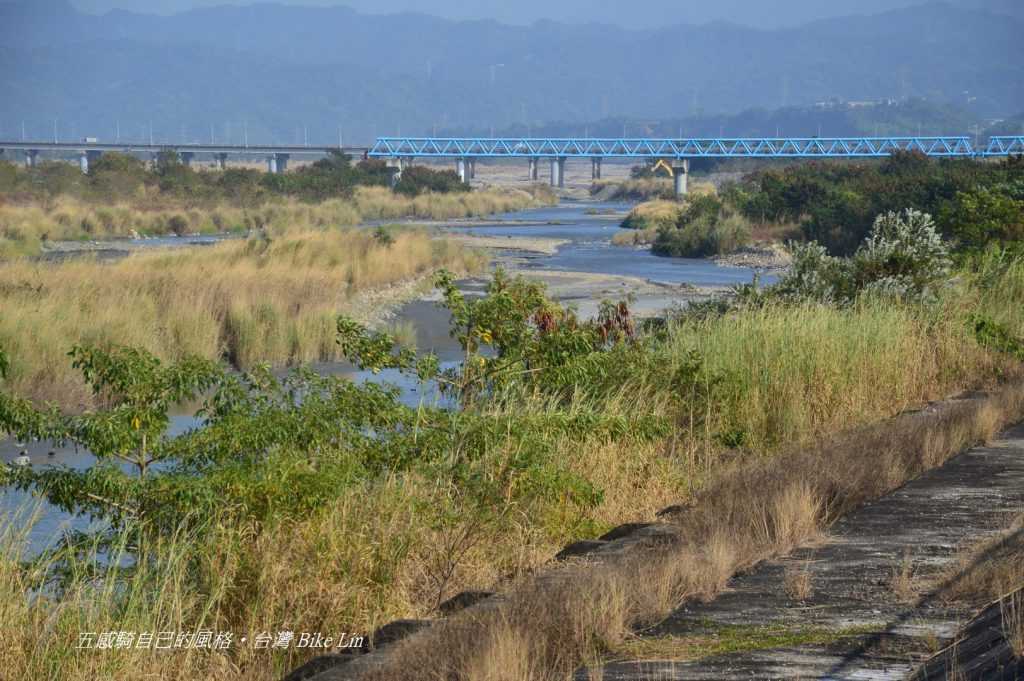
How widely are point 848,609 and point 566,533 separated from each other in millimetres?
3016

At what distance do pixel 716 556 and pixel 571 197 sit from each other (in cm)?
14048

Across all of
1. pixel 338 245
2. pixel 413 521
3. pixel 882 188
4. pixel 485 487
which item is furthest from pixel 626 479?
pixel 882 188

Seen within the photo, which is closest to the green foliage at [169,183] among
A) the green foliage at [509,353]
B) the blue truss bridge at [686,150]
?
the blue truss bridge at [686,150]

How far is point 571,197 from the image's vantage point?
147 metres

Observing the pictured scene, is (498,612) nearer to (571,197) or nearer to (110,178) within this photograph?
(110,178)

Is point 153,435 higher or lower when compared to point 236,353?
higher

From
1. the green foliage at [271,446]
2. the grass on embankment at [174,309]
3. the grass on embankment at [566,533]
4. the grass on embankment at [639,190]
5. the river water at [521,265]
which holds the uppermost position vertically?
the green foliage at [271,446]

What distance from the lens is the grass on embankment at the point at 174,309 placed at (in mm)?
19922

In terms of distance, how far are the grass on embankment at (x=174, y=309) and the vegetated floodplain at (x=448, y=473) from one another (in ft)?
21.0

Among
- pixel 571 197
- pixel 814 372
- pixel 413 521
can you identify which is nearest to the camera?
pixel 413 521

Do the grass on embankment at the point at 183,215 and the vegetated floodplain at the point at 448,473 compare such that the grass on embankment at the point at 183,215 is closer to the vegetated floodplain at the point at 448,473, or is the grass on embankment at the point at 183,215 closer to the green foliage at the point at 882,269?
the green foliage at the point at 882,269

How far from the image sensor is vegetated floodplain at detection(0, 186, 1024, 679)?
23.1ft

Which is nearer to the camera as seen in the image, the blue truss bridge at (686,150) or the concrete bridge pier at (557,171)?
the blue truss bridge at (686,150)

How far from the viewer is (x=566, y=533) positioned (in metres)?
9.73
